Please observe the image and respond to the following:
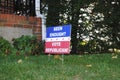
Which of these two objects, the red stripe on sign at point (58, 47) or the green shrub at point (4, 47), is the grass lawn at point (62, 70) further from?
the green shrub at point (4, 47)

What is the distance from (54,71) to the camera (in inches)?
279

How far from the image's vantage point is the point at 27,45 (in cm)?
1061

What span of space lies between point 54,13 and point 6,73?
175 inches

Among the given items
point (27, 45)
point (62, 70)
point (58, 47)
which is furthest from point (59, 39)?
point (27, 45)

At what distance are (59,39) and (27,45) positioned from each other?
9.50 ft

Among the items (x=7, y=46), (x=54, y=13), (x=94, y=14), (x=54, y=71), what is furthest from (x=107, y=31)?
(x=54, y=71)

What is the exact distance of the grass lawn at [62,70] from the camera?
668 cm

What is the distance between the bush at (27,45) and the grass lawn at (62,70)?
1955 mm

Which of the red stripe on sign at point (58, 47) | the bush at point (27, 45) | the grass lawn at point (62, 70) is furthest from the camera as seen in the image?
the bush at point (27, 45)

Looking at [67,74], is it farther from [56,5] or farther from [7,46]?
[56,5]

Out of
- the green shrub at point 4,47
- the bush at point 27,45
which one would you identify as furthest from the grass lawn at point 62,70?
the bush at point 27,45

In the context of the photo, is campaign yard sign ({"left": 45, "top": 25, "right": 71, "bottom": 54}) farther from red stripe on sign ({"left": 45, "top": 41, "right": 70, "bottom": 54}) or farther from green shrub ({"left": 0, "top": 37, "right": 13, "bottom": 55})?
green shrub ({"left": 0, "top": 37, "right": 13, "bottom": 55})

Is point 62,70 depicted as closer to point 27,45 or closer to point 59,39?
point 59,39

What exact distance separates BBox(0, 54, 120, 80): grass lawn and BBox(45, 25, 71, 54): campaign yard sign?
294 millimetres
